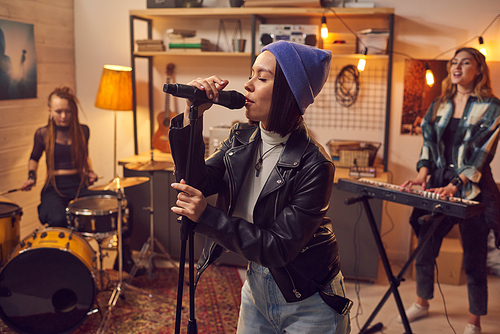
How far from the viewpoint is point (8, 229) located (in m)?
2.90

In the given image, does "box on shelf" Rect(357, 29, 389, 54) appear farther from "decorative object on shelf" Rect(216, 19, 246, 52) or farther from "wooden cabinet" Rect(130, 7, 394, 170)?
"decorative object on shelf" Rect(216, 19, 246, 52)

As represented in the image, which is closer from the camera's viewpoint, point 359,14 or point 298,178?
point 298,178

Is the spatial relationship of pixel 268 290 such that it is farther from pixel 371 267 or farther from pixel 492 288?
pixel 492 288

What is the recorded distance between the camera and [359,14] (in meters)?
3.61

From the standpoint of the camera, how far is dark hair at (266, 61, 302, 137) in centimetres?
125

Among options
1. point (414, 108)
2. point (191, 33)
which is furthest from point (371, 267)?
point (191, 33)

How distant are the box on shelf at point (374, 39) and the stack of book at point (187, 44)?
1227 millimetres

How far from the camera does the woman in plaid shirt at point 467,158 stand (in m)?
2.77

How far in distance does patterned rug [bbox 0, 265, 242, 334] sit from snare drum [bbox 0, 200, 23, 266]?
0.44m

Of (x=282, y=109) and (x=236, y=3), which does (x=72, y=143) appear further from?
(x=282, y=109)

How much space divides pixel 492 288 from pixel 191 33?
3.06 m

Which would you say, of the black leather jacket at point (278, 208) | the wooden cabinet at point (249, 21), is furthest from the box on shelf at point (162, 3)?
the black leather jacket at point (278, 208)

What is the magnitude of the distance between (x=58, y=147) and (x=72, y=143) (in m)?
0.10

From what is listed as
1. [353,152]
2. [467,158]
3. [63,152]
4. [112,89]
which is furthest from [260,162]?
[112,89]
